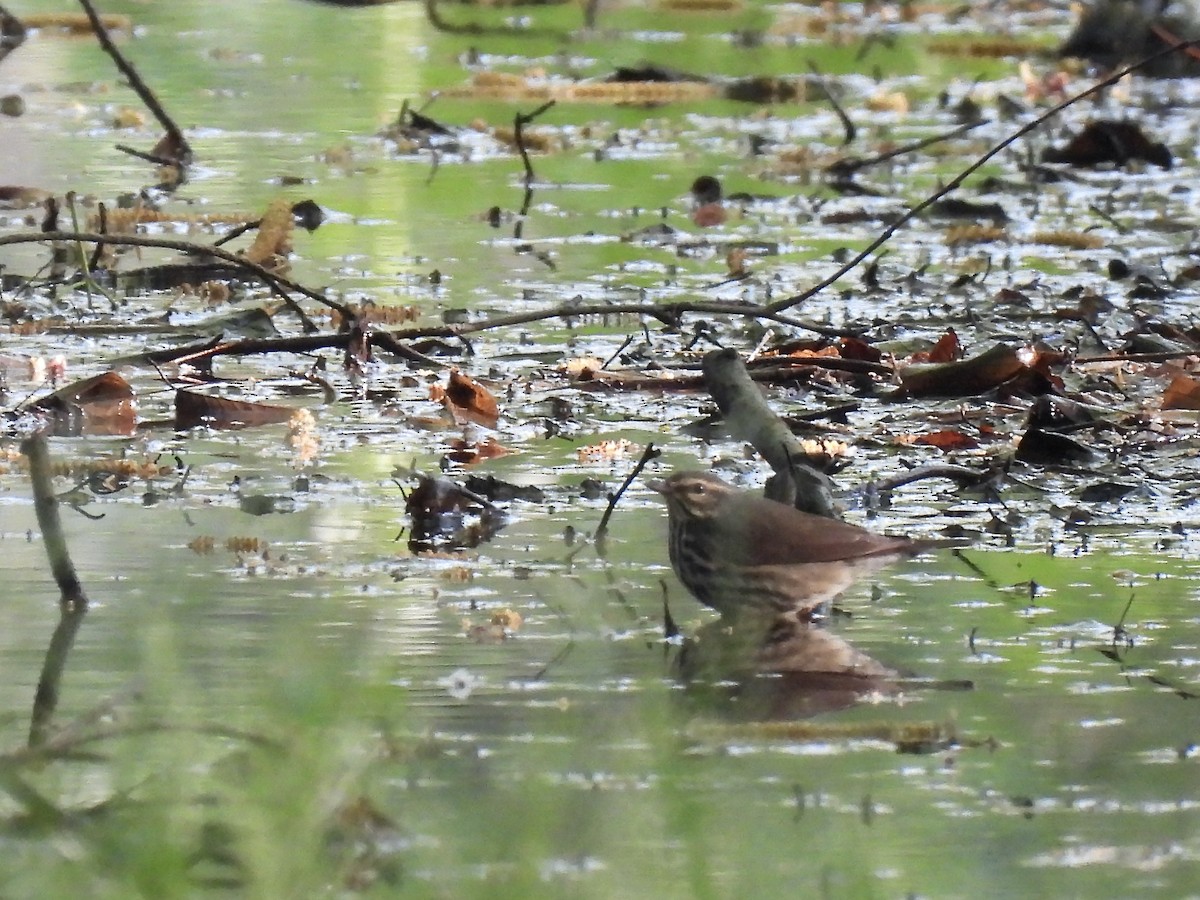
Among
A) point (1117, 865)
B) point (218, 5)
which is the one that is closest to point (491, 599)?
point (1117, 865)

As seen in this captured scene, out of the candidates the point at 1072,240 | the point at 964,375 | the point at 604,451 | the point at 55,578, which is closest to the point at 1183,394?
the point at 964,375

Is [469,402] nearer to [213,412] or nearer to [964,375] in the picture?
[213,412]

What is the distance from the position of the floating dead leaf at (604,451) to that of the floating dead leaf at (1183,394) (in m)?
1.36

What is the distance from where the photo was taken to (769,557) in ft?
14.3

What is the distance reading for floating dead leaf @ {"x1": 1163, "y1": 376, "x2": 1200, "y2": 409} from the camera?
6.00 metres

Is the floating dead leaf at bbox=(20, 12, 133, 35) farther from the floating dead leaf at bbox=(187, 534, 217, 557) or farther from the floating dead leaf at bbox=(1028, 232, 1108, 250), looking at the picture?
the floating dead leaf at bbox=(187, 534, 217, 557)

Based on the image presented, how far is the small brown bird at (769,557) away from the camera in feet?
14.1

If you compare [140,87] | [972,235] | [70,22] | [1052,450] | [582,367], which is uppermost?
[140,87]

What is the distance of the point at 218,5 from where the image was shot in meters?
19.4

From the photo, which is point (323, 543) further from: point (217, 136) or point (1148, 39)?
point (1148, 39)

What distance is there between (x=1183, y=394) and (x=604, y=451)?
4.84ft

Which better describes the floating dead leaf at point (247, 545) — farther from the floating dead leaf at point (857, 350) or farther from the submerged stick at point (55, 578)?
the floating dead leaf at point (857, 350)

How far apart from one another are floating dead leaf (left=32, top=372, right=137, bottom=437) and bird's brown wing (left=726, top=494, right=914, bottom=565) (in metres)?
1.84

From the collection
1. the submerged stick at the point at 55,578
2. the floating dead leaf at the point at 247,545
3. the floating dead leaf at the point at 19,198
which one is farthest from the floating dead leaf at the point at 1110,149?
the submerged stick at the point at 55,578
